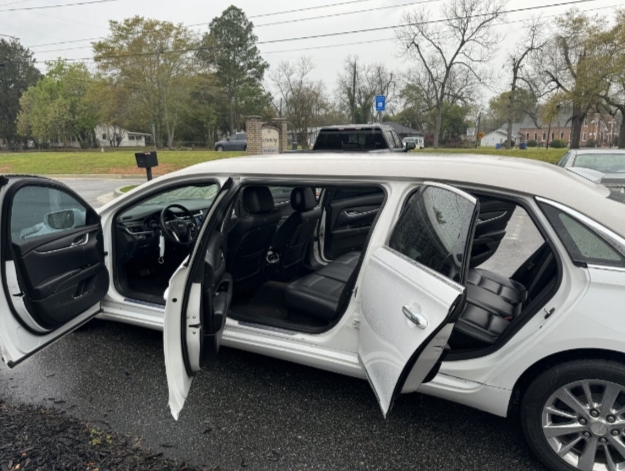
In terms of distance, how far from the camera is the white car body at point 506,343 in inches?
69.2

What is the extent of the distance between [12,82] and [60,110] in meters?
21.2

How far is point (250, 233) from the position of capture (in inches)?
117

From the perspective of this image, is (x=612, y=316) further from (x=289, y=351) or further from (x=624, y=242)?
(x=289, y=351)

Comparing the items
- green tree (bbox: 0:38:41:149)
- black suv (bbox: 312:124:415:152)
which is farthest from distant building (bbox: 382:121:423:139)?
green tree (bbox: 0:38:41:149)

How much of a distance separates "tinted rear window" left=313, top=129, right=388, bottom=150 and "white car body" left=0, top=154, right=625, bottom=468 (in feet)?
26.9

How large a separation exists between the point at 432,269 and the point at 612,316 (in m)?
0.75

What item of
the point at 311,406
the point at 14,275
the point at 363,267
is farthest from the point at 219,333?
the point at 14,275

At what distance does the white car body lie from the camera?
1759mm

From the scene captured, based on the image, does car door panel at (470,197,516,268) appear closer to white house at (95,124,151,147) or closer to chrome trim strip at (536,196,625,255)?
chrome trim strip at (536,196,625,255)

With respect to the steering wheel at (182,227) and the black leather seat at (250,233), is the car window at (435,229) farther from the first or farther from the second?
the steering wheel at (182,227)

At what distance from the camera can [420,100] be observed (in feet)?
147

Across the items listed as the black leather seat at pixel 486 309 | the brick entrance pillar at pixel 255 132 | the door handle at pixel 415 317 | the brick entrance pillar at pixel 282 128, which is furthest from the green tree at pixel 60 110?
the door handle at pixel 415 317

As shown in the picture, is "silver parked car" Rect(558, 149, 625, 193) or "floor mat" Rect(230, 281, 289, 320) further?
"silver parked car" Rect(558, 149, 625, 193)

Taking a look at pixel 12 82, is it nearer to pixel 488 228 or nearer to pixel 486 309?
pixel 488 228
